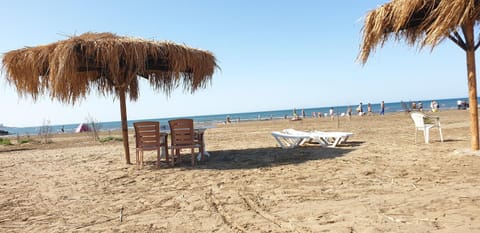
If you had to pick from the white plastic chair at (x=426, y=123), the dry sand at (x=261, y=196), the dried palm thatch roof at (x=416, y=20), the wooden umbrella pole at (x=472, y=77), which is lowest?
the dry sand at (x=261, y=196)

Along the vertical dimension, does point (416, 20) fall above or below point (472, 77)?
above

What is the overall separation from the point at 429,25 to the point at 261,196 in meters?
4.42

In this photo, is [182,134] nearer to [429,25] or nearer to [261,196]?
[261,196]

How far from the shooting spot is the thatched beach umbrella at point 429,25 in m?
4.81

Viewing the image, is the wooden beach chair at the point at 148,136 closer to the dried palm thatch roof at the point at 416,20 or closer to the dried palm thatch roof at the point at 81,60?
the dried palm thatch roof at the point at 81,60

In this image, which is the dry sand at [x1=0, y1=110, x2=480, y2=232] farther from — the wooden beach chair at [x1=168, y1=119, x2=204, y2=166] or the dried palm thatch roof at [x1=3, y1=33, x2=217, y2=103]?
the dried palm thatch roof at [x1=3, y1=33, x2=217, y2=103]

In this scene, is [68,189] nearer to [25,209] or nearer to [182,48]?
[25,209]

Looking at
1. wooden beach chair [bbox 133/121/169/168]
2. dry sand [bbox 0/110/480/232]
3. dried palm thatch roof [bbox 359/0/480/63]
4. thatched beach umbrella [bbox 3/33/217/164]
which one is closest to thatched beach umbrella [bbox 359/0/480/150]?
dried palm thatch roof [bbox 359/0/480/63]

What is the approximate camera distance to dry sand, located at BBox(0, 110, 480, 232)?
290 cm

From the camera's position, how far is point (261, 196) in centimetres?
382

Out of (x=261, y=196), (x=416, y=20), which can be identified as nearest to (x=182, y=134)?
(x=261, y=196)

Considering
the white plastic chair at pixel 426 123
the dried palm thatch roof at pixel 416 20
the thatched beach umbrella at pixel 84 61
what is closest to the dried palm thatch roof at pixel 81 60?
the thatched beach umbrella at pixel 84 61

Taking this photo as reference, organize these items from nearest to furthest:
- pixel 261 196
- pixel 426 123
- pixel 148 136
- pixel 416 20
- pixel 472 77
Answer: pixel 261 196 < pixel 472 77 < pixel 416 20 < pixel 148 136 < pixel 426 123

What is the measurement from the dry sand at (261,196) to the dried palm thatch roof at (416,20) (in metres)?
2.03
